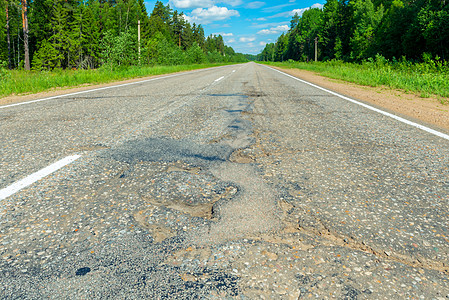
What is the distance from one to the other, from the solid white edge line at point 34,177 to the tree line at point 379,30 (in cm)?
2098

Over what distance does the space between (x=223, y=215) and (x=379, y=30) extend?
163 ft

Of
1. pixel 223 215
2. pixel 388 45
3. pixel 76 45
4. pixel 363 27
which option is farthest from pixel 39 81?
pixel 363 27

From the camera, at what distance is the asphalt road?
1396 mm

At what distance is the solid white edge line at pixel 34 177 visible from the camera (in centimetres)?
226

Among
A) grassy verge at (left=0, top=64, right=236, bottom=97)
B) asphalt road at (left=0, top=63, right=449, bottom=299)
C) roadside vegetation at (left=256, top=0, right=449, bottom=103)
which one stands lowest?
asphalt road at (left=0, top=63, right=449, bottom=299)

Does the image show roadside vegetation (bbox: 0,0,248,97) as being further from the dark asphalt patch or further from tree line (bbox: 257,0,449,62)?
tree line (bbox: 257,0,449,62)

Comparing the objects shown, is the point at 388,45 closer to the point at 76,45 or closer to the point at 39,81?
the point at 39,81

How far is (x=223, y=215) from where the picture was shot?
2000 mm

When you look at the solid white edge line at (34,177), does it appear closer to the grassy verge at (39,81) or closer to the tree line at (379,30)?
the grassy verge at (39,81)

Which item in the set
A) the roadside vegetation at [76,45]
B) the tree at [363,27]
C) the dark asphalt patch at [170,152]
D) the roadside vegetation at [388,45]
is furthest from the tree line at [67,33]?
the tree at [363,27]

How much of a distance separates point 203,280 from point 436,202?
6.43ft

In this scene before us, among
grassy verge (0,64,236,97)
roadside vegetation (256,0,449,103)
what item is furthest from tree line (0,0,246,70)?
roadside vegetation (256,0,449,103)

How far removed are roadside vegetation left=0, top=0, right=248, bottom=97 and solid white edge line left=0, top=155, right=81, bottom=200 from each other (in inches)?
299

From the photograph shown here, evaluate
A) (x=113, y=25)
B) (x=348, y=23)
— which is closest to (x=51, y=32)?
(x=113, y=25)
